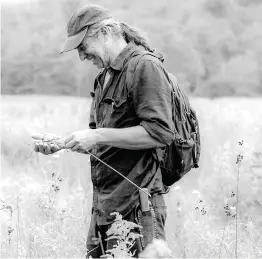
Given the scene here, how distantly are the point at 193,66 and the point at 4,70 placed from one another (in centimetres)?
279

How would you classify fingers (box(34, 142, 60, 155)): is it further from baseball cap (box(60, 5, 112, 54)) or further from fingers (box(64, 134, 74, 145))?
baseball cap (box(60, 5, 112, 54))

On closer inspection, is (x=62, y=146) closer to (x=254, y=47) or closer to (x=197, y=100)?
(x=197, y=100)

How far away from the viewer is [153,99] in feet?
8.74

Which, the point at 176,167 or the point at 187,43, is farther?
the point at 187,43

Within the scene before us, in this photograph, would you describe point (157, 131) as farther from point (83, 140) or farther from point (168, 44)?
point (168, 44)

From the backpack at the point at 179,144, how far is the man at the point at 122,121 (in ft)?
0.18

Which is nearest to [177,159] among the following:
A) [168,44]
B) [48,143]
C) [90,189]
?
[48,143]

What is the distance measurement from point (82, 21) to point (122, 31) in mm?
190

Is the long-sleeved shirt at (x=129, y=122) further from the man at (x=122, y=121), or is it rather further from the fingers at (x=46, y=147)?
the fingers at (x=46, y=147)

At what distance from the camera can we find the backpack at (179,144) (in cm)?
284

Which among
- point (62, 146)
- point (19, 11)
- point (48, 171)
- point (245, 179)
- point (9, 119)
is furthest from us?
point (19, 11)

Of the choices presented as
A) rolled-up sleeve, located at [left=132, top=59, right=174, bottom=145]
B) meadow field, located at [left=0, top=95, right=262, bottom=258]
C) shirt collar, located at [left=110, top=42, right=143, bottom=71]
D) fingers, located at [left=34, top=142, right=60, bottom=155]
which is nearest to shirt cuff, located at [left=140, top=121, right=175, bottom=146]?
rolled-up sleeve, located at [left=132, top=59, right=174, bottom=145]

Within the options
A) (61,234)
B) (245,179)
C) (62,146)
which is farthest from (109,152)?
(245,179)

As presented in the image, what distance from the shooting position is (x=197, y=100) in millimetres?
9125
